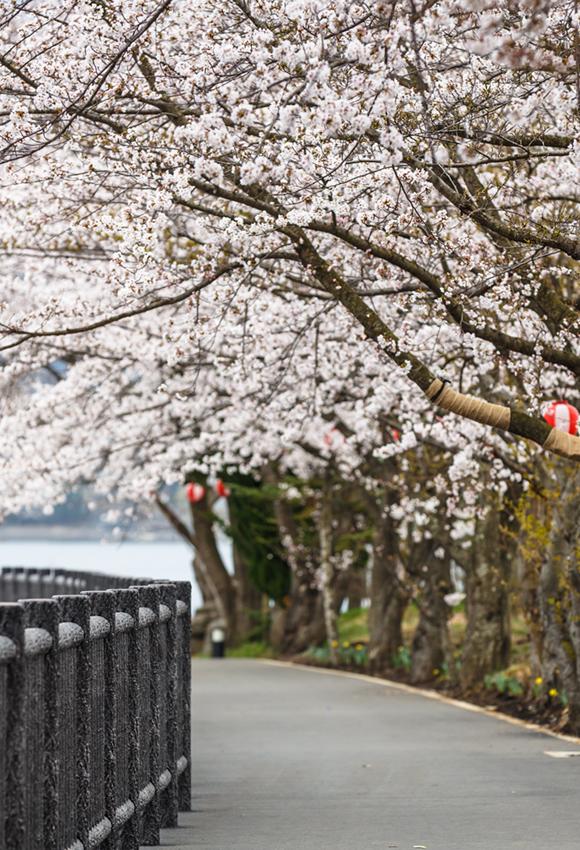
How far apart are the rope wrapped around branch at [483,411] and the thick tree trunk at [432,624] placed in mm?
11794

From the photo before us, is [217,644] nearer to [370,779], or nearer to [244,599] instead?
[244,599]

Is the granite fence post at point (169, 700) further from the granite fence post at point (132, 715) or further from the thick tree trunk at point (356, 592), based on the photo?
the thick tree trunk at point (356, 592)

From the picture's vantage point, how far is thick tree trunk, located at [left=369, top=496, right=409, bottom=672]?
24.5 m

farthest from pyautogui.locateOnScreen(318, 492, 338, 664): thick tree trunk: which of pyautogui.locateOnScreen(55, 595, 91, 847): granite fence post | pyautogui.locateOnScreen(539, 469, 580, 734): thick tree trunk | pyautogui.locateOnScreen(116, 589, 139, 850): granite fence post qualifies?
pyautogui.locateOnScreen(55, 595, 91, 847): granite fence post

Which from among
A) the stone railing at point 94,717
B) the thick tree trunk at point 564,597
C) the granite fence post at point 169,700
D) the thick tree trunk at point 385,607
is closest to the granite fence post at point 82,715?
the stone railing at point 94,717

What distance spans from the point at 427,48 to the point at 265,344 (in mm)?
5283

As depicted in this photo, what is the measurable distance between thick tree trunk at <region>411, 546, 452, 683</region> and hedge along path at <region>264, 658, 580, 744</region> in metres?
0.38

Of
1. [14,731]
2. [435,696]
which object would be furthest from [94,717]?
[435,696]

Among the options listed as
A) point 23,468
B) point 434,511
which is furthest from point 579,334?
point 23,468

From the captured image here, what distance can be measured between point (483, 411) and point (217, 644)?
2199 cm

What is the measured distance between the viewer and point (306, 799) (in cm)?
1072

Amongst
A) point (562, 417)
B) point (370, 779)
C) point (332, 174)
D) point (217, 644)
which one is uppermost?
point (332, 174)

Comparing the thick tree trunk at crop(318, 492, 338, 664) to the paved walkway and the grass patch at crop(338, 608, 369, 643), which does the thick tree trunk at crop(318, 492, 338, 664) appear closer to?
the grass patch at crop(338, 608, 369, 643)

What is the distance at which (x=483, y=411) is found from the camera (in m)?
10.1
